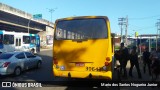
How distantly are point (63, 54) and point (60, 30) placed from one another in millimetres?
1016

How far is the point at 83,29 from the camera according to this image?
31.4 ft

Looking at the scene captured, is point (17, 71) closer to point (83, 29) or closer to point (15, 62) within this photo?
point (15, 62)

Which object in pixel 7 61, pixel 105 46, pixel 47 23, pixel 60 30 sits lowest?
pixel 7 61

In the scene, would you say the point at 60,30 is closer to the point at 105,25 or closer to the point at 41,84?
the point at 105,25

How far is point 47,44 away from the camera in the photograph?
70688 millimetres

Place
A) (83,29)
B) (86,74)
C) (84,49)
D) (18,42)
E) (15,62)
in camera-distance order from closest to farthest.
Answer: (86,74) → (84,49) → (83,29) → (15,62) → (18,42)

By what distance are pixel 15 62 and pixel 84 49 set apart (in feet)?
19.9

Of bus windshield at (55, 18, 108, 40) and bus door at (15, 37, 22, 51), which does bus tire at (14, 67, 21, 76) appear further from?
bus door at (15, 37, 22, 51)

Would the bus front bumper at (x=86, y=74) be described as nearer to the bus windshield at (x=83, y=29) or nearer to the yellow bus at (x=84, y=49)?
the yellow bus at (x=84, y=49)

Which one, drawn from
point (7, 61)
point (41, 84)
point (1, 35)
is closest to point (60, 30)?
point (41, 84)

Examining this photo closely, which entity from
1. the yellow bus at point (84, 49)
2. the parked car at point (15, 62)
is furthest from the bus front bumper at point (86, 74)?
the parked car at point (15, 62)

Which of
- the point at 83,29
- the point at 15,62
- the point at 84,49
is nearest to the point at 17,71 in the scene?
the point at 15,62

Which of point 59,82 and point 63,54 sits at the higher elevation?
point 63,54

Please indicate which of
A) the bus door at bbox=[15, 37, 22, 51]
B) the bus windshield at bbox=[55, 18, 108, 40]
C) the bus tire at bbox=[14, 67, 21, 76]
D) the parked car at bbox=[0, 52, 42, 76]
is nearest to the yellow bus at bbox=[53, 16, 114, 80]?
the bus windshield at bbox=[55, 18, 108, 40]
